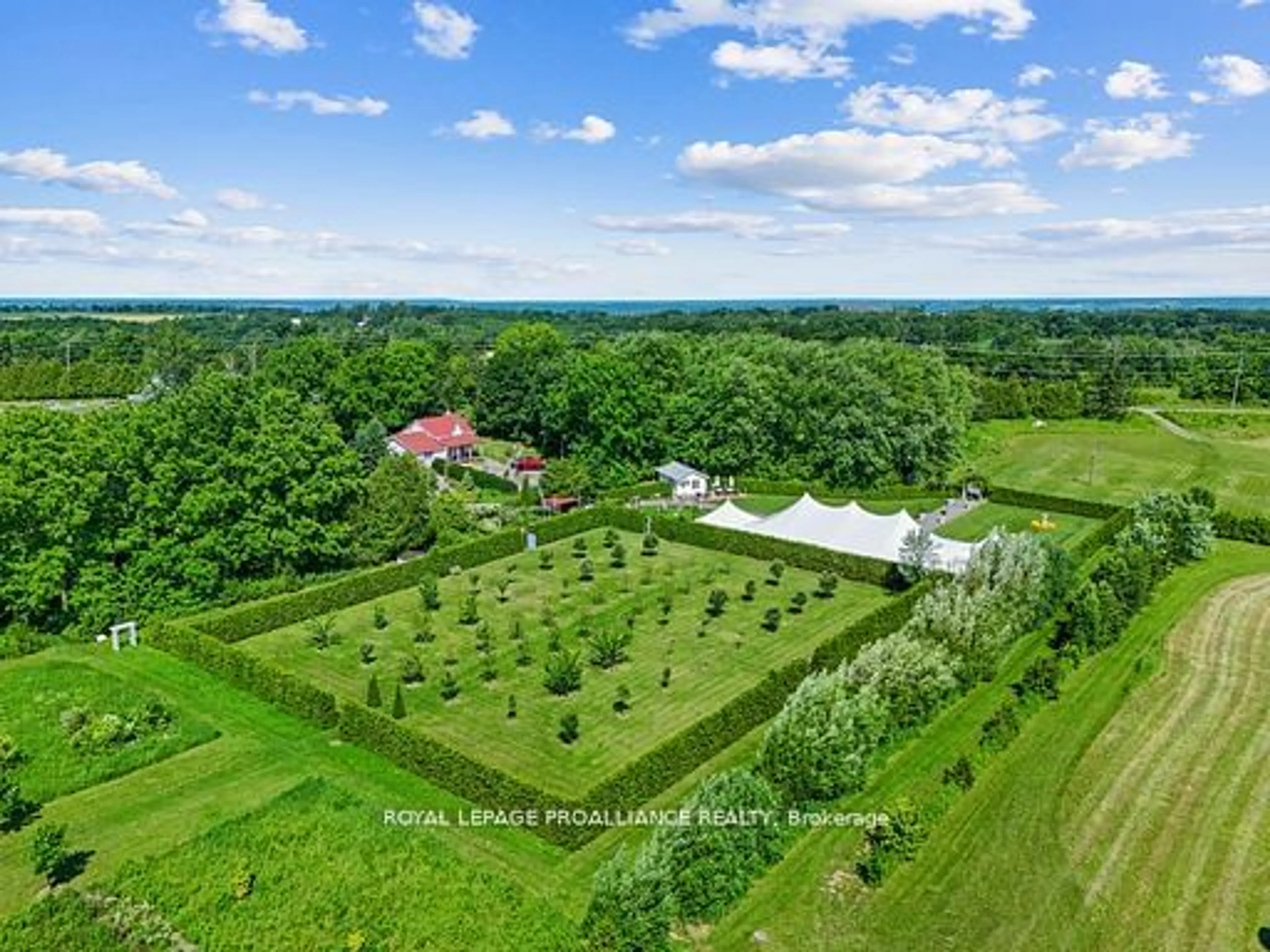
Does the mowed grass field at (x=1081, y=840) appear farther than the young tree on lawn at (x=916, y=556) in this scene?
No

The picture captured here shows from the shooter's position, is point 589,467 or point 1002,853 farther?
point 589,467

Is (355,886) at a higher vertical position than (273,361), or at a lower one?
→ lower

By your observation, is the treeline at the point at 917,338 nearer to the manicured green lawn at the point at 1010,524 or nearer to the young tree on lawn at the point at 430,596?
the manicured green lawn at the point at 1010,524

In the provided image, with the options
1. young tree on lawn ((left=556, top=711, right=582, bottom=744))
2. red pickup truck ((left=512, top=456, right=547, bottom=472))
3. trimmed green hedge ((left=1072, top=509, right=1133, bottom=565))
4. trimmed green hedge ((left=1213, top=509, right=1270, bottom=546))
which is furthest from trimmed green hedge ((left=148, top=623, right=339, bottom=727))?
trimmed green hedge ((left=1213, top=509, right=1270, bottom=546))

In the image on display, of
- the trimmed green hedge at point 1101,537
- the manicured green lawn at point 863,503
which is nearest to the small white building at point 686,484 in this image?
the manicured green lawn at point 863,503

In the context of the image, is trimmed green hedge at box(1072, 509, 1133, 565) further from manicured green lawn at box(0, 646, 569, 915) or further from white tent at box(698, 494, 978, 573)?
manicured green lawn at box(0, 646, 569, 915)

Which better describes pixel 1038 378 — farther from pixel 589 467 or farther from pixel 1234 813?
pixel 1234 813

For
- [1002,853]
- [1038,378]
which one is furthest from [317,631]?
[1038,378]
